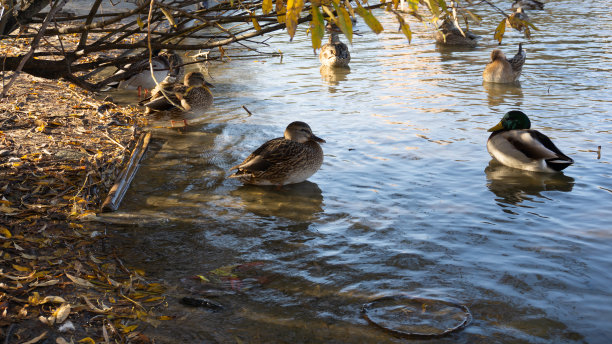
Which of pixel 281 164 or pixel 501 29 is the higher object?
pixel 501 29

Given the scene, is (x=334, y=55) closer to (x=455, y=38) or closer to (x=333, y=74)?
(x=333, y=74)

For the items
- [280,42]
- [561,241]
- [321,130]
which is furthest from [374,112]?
[280,42]

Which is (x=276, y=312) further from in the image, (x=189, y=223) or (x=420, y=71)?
(x=420, y=71)

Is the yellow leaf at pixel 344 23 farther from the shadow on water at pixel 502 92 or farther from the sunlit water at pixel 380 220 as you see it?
the shadow on water at pixel 502 92

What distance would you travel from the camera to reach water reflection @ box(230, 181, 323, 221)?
6.96 metres

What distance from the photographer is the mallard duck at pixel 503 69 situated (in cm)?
1349

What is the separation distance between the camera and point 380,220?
6.62m

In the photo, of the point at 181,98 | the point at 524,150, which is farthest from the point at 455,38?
the point at 524,150

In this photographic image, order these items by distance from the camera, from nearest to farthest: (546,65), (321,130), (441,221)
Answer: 1. (441,221)
2. (321,130)
3. (546,65)

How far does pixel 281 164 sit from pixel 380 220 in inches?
65.1

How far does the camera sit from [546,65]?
15070mm

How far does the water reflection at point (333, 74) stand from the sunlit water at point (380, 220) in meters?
1.47

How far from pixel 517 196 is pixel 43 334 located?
5.58 meters

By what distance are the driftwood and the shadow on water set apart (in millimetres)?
6737
